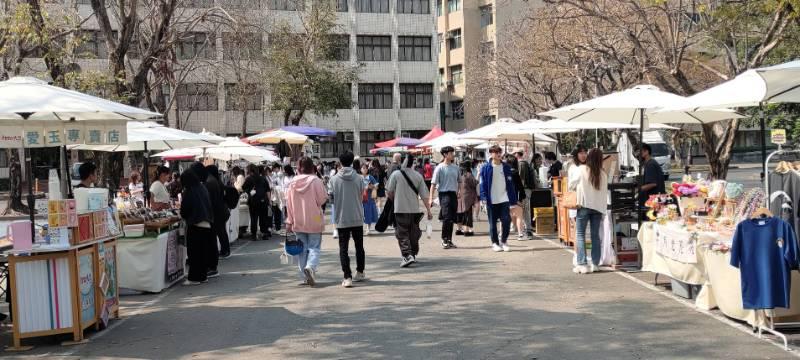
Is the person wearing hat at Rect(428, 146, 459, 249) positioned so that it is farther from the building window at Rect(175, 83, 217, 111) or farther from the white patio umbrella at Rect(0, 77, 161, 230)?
the building window at Rect(175, 83, 217, 111)

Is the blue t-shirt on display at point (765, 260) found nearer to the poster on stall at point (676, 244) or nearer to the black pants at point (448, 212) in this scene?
the poster on stall at point (676, 244)

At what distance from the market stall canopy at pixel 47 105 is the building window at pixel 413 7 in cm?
4619

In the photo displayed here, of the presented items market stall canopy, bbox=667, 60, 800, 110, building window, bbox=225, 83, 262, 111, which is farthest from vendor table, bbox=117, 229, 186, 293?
building window, bbox=225, 83, 262, 111

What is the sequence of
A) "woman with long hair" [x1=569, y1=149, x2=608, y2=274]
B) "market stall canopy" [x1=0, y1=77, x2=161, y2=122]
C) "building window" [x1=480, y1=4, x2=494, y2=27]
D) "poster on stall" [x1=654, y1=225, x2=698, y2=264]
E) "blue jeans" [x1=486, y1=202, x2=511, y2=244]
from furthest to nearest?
"building window" [x1=480, y1=4, x2=494, y2=27] → "blue jeans" [x1=486, y1=202, x2=511, y2=244] → "woman with long hair" [x1=569, y1=149, x2=608, y2=274] → "poster on stall" [x1=654, y1=225, x2=698, y2=264] → "market stall canopy" [x1=0, y1=77, x2=161, y2=122]

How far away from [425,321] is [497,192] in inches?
235

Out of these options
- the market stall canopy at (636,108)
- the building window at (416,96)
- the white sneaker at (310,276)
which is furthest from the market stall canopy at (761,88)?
the building window at (416,96)

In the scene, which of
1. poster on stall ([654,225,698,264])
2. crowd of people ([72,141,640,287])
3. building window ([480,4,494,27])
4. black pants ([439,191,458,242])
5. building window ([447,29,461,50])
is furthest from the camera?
building window ([447,29,461,50])

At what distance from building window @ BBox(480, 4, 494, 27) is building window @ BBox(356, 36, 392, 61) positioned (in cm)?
764

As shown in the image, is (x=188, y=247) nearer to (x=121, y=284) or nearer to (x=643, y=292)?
(x=121, y=284)

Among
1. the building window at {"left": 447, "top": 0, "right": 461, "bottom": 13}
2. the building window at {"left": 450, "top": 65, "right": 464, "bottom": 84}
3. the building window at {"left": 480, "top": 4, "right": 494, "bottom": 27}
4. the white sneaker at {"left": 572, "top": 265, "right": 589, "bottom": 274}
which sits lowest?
the white sneaker at {"left": 572, "top": 265, "right": 589, "bottom": 274}

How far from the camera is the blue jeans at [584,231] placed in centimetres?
1141

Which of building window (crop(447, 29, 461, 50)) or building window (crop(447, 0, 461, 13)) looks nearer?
building window (crop(447, 0, 461, 13))

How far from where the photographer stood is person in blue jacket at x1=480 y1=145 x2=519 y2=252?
1399cm

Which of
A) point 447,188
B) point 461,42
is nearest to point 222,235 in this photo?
point 447,188
